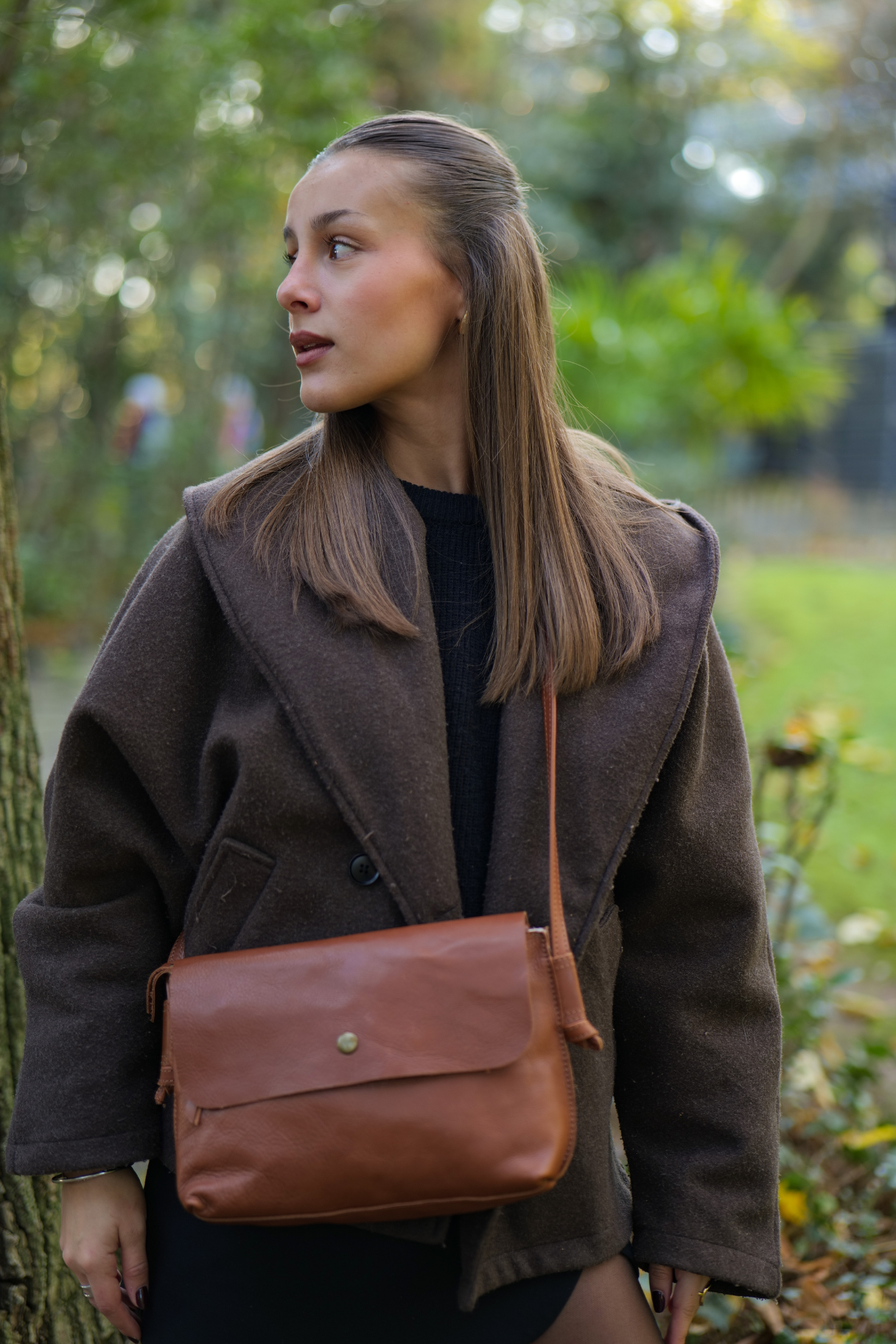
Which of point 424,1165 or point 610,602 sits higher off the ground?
point 610,602

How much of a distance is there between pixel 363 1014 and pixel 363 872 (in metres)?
0.20

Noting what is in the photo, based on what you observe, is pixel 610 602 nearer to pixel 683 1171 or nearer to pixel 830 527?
pixel 683 1171

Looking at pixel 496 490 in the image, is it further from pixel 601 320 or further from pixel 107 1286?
pixel 601 320

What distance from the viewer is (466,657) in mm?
1552

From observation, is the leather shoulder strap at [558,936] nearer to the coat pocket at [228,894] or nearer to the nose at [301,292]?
the coat pocket at [228,894]

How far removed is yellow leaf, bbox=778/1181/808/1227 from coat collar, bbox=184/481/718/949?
5.54ft

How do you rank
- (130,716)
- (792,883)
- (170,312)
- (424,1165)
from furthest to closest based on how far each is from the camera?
1. (170,312)
2. (792,883)
3. (130,716)
4. (424,1165)

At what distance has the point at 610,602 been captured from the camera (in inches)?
60.6

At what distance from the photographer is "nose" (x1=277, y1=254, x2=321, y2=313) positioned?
4.86ft

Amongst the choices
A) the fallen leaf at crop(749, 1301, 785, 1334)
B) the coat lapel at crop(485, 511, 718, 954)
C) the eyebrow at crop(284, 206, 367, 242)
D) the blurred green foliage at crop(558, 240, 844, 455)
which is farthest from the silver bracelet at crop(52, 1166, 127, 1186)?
the blurred green foliage at crop(558, 240, 844, 455)

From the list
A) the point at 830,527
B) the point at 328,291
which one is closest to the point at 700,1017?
the point at 328,291

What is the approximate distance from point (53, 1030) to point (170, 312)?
27.0 ft

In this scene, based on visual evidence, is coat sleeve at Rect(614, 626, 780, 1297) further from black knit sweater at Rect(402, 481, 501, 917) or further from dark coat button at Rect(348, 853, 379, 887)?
dark coat button at Rect(348, 853, 379, 887)

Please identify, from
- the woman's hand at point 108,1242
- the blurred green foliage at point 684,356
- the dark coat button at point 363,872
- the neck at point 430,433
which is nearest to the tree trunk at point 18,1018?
the woman's hand at point 108,1242
